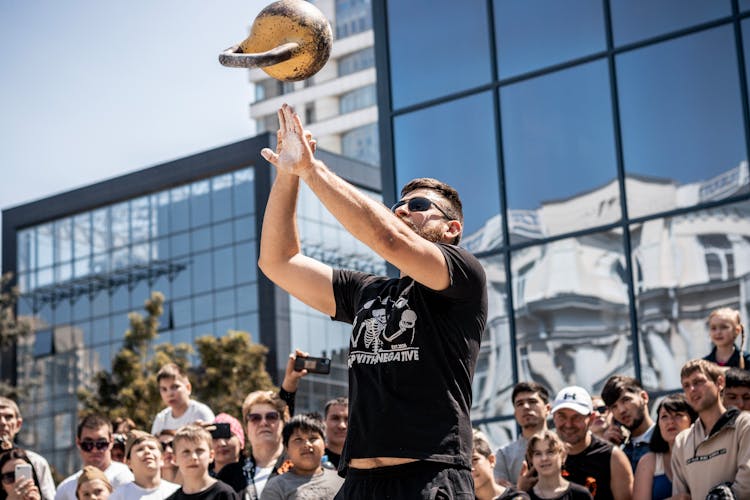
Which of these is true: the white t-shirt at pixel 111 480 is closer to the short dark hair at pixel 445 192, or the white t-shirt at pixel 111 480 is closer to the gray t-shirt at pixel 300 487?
the gray t-shirt at pixel 300 487

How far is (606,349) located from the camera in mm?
13352

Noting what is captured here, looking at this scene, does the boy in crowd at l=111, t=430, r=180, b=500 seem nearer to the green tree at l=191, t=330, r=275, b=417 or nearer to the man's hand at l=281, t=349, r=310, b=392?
the man's hand at l=281, t=349, r=310, b=392

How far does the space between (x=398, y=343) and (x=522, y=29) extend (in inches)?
433

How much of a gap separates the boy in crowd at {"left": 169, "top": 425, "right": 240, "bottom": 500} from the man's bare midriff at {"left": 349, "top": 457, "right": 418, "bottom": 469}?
3.79 m

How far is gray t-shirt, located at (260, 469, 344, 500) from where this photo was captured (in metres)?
7.67

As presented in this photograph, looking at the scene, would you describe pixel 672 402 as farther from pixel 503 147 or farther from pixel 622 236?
pixel 503 147

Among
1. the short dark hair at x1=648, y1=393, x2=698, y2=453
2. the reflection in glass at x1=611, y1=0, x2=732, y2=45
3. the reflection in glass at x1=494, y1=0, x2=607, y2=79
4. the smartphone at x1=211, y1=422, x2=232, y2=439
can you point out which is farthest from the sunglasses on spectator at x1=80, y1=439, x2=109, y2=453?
the reflection in glass at x1=611, y1=0, x2=732, y2=45

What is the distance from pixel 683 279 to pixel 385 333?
9.30m

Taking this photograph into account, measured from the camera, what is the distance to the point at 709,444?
748 centimetres

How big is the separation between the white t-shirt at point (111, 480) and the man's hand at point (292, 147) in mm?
5587

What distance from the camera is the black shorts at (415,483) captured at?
4129mm

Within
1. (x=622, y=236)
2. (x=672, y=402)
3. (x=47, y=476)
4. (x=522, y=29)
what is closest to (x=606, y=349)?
(x=622, y=236)

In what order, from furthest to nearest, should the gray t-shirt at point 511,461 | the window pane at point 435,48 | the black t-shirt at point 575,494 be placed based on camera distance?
the window pane at point 435,48 → the gray t-shirt at point 511,461 → the black t-shirt at point 575,494

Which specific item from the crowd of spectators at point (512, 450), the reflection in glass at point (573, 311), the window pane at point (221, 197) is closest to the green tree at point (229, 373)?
the window pane at point (221, 197)
